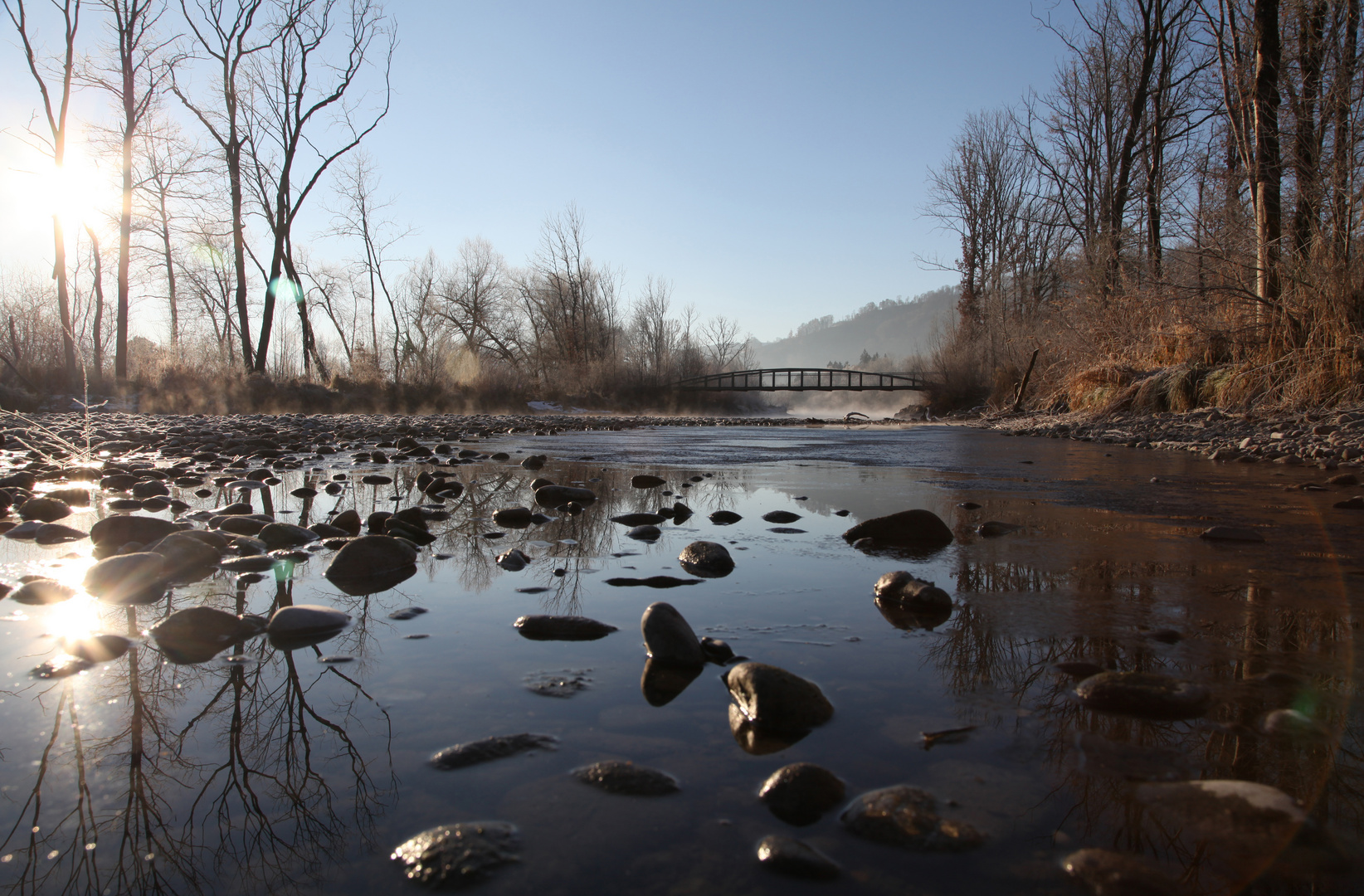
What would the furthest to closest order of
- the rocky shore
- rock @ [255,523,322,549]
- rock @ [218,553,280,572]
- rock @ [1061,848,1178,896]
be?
1. the rocky shore
2. rock @ [255,523,322,549]
3. rock @ [218,553,280,572]
4. rock @ [1061,848,1178,896]

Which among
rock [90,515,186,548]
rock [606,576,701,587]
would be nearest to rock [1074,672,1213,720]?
rock [606,576,701,587]

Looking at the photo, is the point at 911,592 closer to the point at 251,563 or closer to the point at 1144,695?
the point at 1144,695

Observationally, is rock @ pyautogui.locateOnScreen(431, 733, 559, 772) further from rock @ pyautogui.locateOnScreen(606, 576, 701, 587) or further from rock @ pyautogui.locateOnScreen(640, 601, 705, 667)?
rock @ pyautogui.locateOnScreen(606, 576, 701, 587)

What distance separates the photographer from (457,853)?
1.01 meters

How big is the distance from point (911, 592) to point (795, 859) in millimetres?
1364

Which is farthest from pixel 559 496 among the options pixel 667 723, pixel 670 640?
pixel 667 723

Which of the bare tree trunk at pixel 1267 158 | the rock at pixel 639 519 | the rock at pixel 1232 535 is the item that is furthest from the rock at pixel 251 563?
the bare tree trunk at pixel 1267 158

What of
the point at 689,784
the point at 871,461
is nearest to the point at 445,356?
the point at 871,461

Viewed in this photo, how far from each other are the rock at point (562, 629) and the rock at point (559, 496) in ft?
8.12

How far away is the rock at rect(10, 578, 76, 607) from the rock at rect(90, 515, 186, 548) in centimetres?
68

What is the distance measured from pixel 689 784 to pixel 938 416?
2571 centimetres

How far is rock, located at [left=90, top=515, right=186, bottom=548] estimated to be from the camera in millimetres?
3068

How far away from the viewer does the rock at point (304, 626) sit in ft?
6.43

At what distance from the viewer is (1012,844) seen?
1022 millimetres
